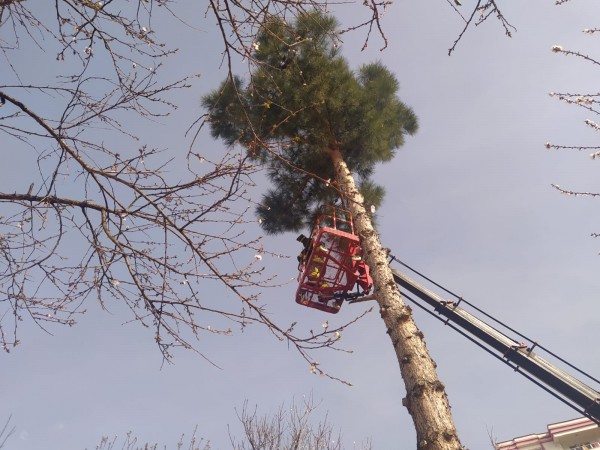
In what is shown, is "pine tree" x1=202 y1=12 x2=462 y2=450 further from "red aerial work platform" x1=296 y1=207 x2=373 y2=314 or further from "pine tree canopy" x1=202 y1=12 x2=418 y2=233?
"red aerial work platform" x1=296 y1=207 x2=373 y2=314

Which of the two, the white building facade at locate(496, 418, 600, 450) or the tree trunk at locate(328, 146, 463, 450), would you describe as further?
the white building facade at locate(496, 418, 600, 450)

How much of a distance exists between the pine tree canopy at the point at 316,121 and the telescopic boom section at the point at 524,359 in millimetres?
2422

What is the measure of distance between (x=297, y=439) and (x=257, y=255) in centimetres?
858

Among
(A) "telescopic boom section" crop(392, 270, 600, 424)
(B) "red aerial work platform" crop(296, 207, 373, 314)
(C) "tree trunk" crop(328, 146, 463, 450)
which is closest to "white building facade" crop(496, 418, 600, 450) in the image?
(A) "telescopic boom section" crop(392, 270, 600, 424)

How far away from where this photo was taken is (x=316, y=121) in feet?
26.5

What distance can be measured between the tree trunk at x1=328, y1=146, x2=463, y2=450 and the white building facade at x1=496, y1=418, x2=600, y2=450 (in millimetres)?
20063

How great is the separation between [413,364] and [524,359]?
4158 millimetres

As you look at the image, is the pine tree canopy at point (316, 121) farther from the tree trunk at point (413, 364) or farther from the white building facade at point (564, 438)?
→ the white building facade at point (564, 438)

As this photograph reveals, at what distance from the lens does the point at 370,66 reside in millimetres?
9141

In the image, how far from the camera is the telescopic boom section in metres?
6.91

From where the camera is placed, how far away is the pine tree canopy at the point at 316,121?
7.77m

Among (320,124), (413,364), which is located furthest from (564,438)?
(413,364)

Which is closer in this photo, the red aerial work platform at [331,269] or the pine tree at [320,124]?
the red aerial work platform at [331,269]

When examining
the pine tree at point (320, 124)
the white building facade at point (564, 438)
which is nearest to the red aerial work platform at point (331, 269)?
the pine tree at point (320, 124)
